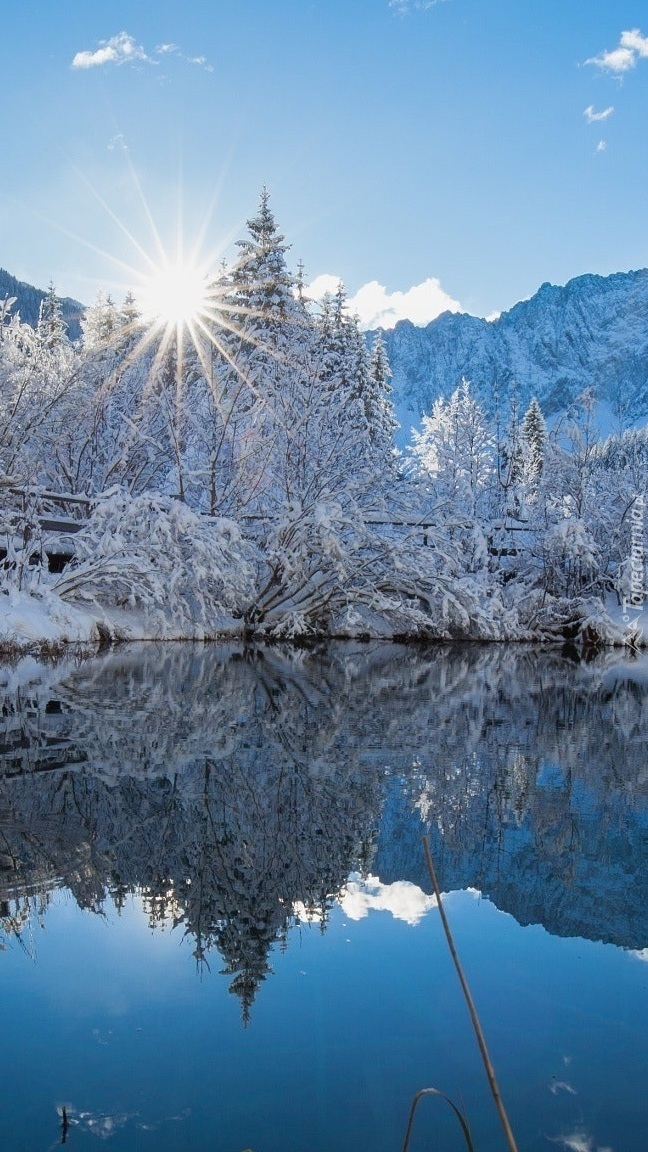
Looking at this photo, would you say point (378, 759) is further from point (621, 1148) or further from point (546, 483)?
point (546, 483)

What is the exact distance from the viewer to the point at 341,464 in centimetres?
2505

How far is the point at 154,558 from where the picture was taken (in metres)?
19.1

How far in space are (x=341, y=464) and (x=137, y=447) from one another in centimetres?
629

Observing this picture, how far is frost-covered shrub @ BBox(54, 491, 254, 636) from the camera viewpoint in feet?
60.1

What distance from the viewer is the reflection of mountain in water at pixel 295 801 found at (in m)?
4.42

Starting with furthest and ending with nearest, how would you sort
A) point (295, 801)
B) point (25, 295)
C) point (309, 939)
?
point (25, 295) → point (295, 801) → point (309, 939)

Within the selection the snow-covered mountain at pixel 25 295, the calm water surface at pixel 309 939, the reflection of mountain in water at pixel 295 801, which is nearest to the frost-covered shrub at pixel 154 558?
the reflection of mountain in water at pixel 295 801

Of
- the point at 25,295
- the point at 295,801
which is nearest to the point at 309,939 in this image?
the point at 295,801

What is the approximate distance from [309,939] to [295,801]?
2.28 meters

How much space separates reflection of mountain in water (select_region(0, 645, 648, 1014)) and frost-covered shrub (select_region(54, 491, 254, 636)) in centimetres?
615

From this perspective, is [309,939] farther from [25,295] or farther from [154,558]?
[25,295]

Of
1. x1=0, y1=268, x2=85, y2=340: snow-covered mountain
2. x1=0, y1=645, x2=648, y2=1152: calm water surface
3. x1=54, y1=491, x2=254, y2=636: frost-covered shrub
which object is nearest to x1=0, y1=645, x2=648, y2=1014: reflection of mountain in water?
x1=0, y1=645, x2=648, y2=1152: calm water surface

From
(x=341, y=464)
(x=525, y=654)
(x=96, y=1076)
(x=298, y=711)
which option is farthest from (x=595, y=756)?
(x=341, y=464)

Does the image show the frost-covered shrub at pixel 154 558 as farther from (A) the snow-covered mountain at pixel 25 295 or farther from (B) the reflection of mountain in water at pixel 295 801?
(A) the snow-covered mountain at pixel 25 295
